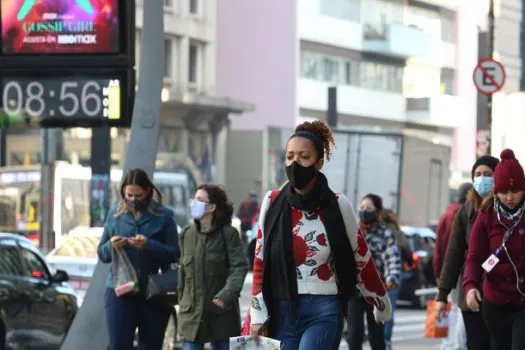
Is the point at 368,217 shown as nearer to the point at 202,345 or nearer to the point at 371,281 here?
the point at 202,345

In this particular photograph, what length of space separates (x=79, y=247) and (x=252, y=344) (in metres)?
13.8

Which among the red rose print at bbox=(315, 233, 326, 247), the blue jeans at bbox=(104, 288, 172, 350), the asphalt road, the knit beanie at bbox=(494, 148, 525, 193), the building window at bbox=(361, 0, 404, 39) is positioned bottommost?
the asphalt road

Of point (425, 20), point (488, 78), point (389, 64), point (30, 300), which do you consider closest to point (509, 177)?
point (30, 300)

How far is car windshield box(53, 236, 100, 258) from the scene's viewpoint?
71.4ft

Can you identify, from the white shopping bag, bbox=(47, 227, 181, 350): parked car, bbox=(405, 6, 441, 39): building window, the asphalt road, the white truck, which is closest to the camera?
the white shopping bag

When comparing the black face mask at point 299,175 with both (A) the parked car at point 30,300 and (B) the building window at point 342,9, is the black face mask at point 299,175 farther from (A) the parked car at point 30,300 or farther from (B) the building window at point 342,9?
(B) the building window at point 342,9

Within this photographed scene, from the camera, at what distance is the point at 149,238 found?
1297cm

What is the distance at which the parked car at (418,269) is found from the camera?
A: 3172cm

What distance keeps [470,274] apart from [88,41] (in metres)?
5.95

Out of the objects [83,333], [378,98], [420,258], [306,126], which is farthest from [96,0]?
[378,98]

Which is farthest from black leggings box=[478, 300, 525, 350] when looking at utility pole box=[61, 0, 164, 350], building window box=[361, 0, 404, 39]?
building window box=[361, 0, 404, 39]

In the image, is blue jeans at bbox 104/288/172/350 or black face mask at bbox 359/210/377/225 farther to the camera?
black face mask at bbox 359/210/377/225

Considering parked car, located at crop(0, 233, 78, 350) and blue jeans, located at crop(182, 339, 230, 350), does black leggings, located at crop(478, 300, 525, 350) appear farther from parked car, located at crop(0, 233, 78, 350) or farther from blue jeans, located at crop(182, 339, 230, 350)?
parked car, located at crop(0, 233, 78, 350)

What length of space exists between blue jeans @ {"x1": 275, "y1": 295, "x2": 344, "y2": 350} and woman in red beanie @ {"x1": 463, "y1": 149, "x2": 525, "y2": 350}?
191cm
